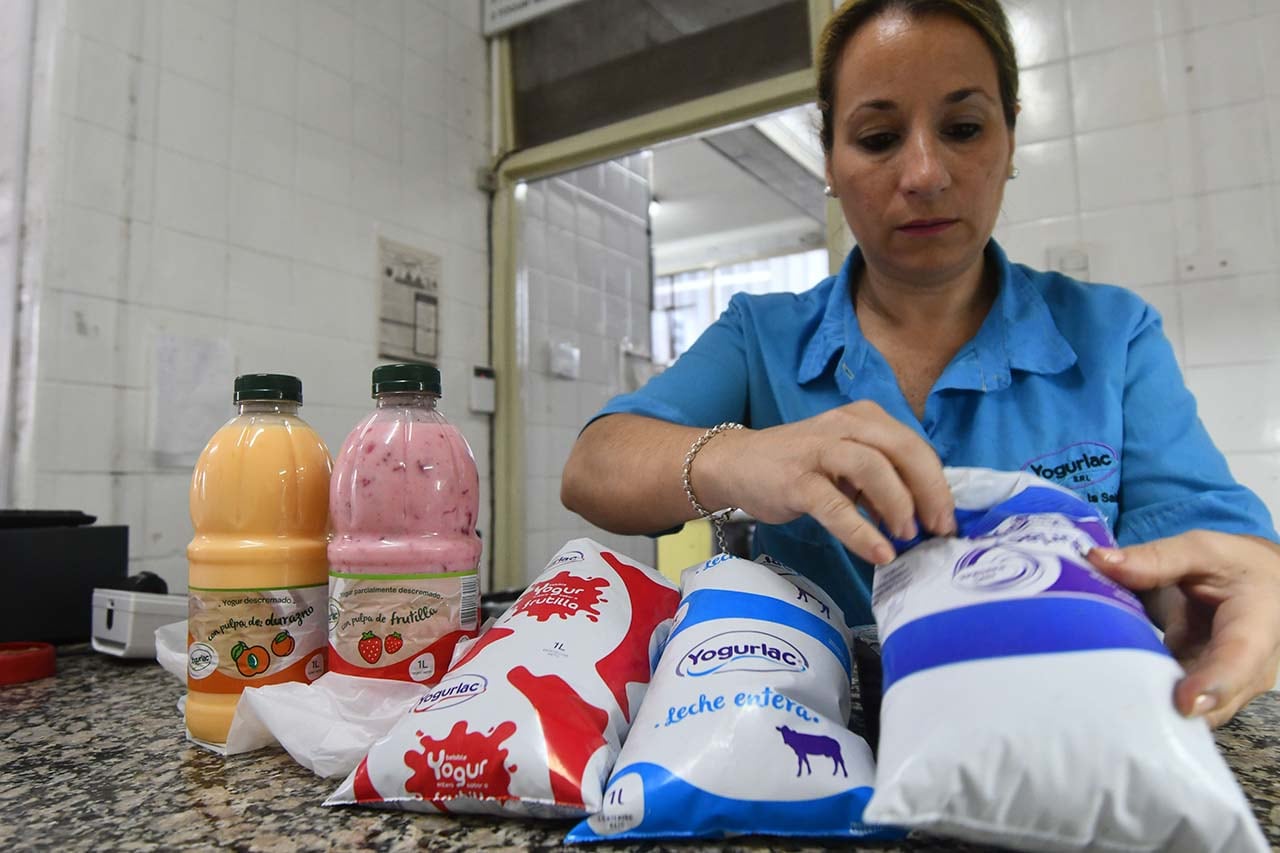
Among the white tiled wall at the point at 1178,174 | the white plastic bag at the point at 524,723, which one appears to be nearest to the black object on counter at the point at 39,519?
the white plastic bag at the point at 524,723

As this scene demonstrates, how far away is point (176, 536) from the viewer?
1.48 m

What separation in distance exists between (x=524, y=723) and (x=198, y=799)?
0.23 metres

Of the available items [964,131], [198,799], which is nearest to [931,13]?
[964,131]

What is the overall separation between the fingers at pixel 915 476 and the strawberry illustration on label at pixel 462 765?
0.26 meters

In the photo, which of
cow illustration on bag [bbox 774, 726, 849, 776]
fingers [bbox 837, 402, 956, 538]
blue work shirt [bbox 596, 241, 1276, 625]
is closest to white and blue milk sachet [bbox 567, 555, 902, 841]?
cow illustration on bag [bbox 774, 726, 849, 776]

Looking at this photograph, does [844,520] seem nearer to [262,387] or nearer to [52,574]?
[262,387]

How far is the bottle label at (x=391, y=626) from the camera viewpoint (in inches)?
21.2

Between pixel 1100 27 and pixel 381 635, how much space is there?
1872 mm

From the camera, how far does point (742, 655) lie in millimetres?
438

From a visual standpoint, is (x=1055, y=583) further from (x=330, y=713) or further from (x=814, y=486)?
(x=330, y=713)

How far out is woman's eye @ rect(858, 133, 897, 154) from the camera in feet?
2.52

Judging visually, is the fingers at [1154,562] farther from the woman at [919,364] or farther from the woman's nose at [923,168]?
the woman's nose at [923,168]

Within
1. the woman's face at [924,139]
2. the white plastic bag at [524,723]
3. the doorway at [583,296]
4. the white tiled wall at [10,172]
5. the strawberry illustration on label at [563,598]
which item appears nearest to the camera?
the white plastic bag at [524,723]

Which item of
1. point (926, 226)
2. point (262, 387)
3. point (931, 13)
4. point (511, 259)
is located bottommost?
point (262, 387)
